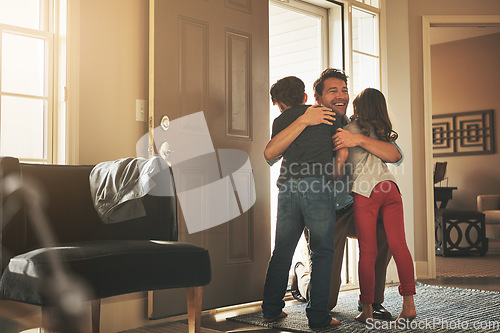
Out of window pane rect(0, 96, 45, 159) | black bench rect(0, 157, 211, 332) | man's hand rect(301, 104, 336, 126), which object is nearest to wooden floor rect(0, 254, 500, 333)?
black bench rect(0, 157, 211, 332)

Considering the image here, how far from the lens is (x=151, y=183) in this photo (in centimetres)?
229

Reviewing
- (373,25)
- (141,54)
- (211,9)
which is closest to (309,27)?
(373,25)

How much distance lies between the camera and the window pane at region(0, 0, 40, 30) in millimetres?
2639

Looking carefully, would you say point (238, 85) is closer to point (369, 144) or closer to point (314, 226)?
point (369, 144)

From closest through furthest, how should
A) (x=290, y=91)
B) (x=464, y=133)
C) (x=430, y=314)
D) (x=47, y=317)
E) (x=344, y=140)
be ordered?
(x=47, y=317) < (x=344, y=140) < (x=290, y=91) < (x=430, y=314) < (x=464, y=133)

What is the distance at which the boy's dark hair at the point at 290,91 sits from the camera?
2.89m

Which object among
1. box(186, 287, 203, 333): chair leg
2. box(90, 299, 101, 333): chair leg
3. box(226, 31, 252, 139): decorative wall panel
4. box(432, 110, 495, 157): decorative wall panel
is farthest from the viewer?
box(432, 110, 495, 157): decorative wall panel

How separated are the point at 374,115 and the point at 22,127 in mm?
1816

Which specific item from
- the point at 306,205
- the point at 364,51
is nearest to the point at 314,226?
the point at 306,205

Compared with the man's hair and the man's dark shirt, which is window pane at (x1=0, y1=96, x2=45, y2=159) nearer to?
the man's dark shirt

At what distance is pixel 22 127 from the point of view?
264 cm

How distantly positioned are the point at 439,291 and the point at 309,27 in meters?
2.52

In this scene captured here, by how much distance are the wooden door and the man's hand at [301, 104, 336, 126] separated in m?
0.65

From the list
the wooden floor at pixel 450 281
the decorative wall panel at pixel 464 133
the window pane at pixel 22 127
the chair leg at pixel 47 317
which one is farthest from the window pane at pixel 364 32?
the decorative wall panel at pixel 464 133
